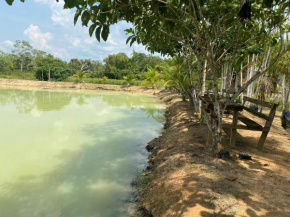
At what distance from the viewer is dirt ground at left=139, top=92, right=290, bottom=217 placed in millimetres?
2438

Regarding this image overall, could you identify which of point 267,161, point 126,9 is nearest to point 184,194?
point 267,161

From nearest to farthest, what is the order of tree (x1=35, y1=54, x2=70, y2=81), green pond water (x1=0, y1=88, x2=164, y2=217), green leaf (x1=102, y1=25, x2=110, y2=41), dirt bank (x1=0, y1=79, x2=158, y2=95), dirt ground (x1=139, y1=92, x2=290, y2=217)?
green leaf (x1=102, y1=25, x2=110, y2=41) < dirt ground (x1=139, y1=92, x2=290, y2=217) < green pond water (x1=0, y1=88, x2=164, y2=217) < dirt bank (x1=0, y1=79, x2=158, y2=95) < tree (x1=35, y1=54, x2=70, y2=81)

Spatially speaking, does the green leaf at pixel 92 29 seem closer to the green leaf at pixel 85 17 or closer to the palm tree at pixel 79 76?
the green leaf at pixel 85 17

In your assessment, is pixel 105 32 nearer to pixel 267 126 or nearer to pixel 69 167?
pixel 267 126

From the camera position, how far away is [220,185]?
2883mm

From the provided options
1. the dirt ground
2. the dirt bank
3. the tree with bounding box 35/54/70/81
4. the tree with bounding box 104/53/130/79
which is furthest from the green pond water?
the tree with bounding box 104/53/130/79

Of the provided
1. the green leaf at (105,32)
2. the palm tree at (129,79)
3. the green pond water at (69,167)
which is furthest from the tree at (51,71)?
the green leaf at (105,32)

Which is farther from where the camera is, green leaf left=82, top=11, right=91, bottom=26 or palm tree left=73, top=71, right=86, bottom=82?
palm tree left=73, top=71, right=86, bottom=82

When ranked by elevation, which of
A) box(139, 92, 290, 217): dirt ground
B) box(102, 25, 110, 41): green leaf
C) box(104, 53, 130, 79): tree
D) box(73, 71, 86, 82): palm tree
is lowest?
box(139, 92, 290, 217): dirt ground

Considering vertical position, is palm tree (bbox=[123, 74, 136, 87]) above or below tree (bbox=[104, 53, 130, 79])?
below

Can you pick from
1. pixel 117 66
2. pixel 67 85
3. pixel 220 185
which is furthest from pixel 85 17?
pixel 117 66

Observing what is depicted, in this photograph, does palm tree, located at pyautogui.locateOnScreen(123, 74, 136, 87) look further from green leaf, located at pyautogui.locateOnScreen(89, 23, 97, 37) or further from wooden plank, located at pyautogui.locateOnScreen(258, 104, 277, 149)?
green leaf, located at pyautogui.locateOnScreen(89, 23, 97, 37)

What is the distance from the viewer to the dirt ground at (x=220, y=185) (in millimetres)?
2438

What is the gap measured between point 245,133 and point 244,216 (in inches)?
156
